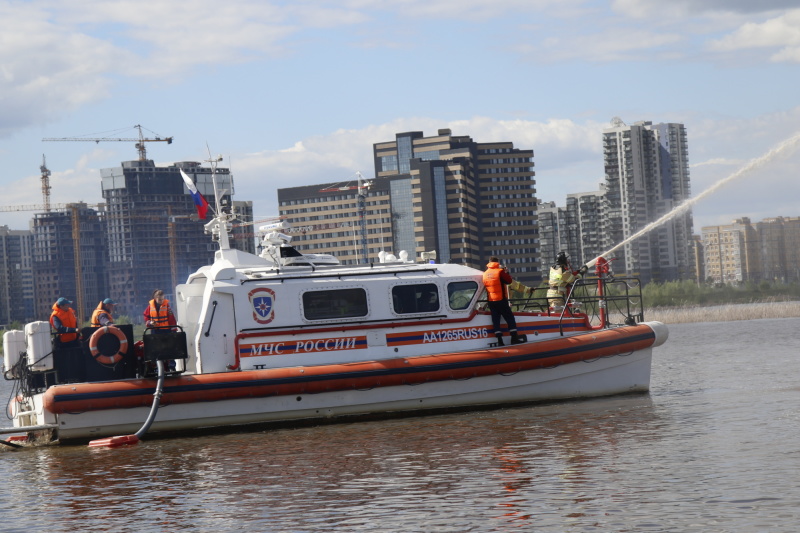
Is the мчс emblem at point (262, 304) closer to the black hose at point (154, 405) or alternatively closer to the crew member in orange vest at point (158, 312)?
the crew member in orange vest at point (158, 312)

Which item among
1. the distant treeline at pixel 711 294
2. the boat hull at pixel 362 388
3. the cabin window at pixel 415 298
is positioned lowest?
the distant treeline at pixel 711 294

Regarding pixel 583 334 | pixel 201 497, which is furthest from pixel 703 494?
pixel 583 334

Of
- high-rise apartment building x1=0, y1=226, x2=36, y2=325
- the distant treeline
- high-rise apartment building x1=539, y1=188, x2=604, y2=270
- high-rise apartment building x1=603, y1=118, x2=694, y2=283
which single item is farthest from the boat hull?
high-rise apartment building x1=0, y1=226, x2=36, y2=325

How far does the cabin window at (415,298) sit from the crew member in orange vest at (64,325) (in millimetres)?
4630

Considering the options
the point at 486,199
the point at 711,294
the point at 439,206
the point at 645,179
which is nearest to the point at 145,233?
the point at 439,206

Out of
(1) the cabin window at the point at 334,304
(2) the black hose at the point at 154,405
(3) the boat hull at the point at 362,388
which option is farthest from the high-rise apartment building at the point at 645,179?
(2) the black hose at the point at 154,405

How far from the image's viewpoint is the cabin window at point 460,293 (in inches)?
596

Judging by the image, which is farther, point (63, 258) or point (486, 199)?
point (63, 258)

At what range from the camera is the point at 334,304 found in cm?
1477

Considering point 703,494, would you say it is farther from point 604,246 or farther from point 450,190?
point 604,246

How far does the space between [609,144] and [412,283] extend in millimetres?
122141

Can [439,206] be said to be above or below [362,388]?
above

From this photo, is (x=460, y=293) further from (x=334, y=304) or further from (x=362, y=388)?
(x=362, y=388)

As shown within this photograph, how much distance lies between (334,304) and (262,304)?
1032 millimetres
